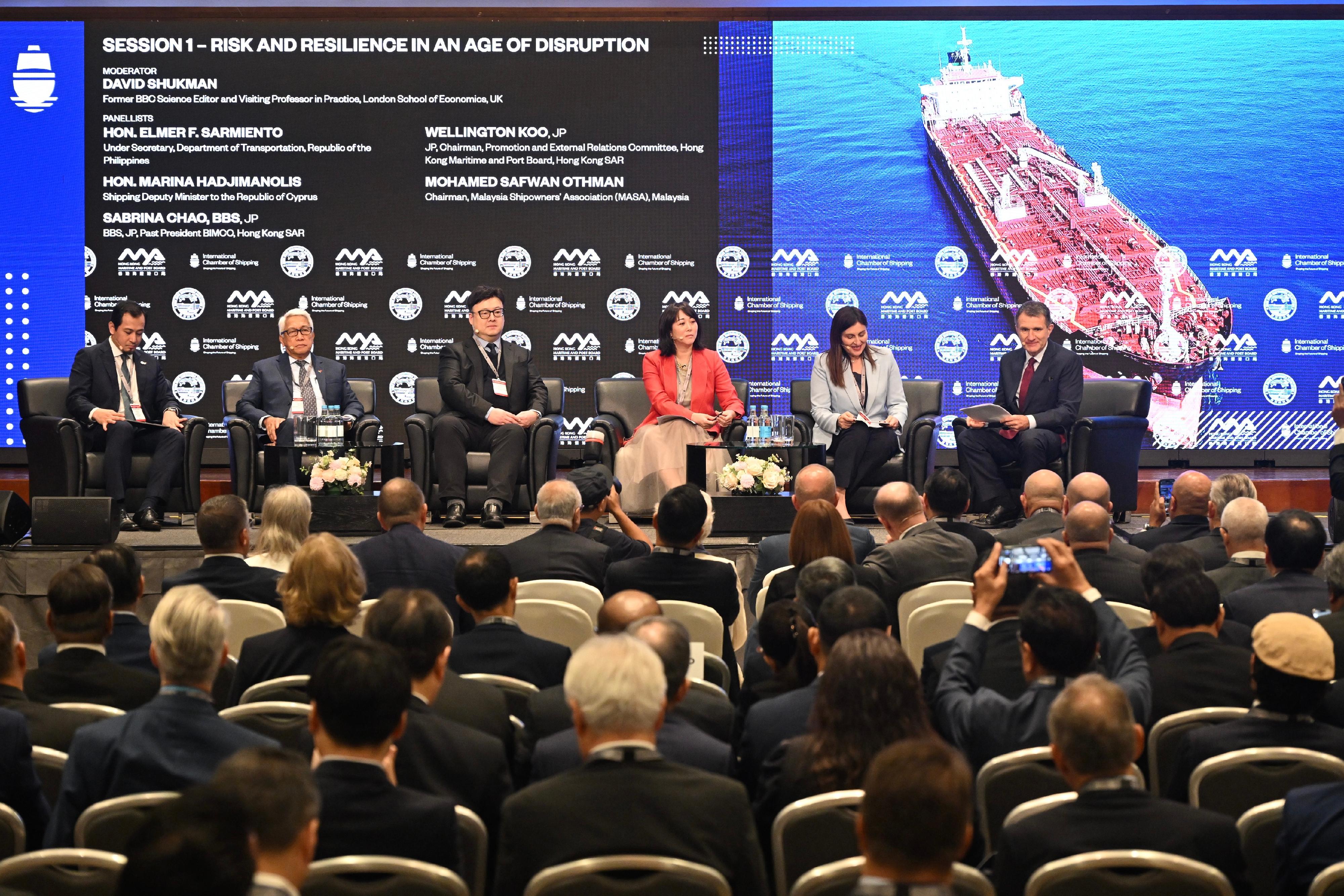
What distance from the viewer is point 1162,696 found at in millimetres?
3145

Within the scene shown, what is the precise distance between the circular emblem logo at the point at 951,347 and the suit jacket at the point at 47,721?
7.17 meters

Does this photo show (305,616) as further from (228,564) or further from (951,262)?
(951,262)

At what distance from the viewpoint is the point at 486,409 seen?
7.38 metres

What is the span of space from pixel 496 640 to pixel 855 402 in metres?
4.63

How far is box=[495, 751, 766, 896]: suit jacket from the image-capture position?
2.17 meters

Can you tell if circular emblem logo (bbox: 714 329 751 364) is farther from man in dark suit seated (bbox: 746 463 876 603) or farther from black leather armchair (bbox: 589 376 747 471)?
man in dark suit seated (bbox: 746 463 876 603)

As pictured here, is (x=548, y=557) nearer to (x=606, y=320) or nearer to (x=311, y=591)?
(x=311, y=591)

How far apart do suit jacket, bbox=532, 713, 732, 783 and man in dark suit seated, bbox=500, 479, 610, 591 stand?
67.7 inches

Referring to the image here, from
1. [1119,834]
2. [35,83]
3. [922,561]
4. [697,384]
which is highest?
[35,83]

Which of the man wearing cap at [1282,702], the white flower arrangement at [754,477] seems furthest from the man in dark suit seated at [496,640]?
the white flower arrangement at [754,477]

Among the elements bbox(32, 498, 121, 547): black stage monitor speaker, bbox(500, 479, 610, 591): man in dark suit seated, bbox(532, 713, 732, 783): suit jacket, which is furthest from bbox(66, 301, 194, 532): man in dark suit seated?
bbox(532, 713, 732, 783): suit jacket

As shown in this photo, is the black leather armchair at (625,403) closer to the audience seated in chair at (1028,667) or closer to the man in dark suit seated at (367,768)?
the audience seated in chair at (1028,667)

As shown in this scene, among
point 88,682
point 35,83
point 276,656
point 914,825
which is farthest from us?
point 35,83

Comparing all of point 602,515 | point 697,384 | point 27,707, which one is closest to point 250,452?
point 697,384
